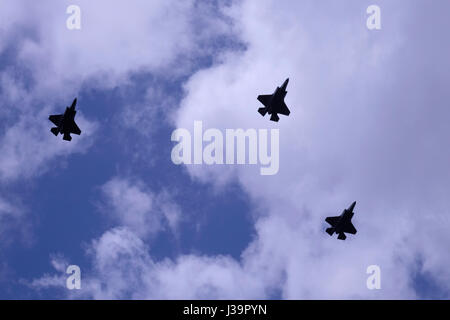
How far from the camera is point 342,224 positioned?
60.5 meters

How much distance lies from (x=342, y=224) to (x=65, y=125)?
38001mm

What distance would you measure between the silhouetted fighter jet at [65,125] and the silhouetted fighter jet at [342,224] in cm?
3534

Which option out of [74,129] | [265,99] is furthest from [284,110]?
[74,129]

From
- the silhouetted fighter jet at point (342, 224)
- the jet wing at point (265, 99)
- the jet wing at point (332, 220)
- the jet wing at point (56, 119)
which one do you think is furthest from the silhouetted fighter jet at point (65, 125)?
the silhouetted fighter jet at point (342, 224)

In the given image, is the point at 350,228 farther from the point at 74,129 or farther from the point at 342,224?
the point at 74,129

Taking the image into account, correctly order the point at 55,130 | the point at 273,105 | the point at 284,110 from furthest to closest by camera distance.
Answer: the point at 284,110 < the point at 273,105 < the point at 55,130

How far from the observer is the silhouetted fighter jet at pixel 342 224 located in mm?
59844

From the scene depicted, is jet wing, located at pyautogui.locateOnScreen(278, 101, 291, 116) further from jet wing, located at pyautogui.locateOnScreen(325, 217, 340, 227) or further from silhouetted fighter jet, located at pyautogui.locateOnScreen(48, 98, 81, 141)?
silhouetted fighter jet, located at pyautogui.locateOnScreen(48, 98, 81, 141)

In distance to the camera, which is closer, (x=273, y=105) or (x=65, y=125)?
(x=65, y=125)

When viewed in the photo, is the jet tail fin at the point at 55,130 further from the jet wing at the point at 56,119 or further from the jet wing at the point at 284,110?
the jet wing at the point at 284,110

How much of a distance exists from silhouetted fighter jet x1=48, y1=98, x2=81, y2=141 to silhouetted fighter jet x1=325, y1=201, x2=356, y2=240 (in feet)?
116
